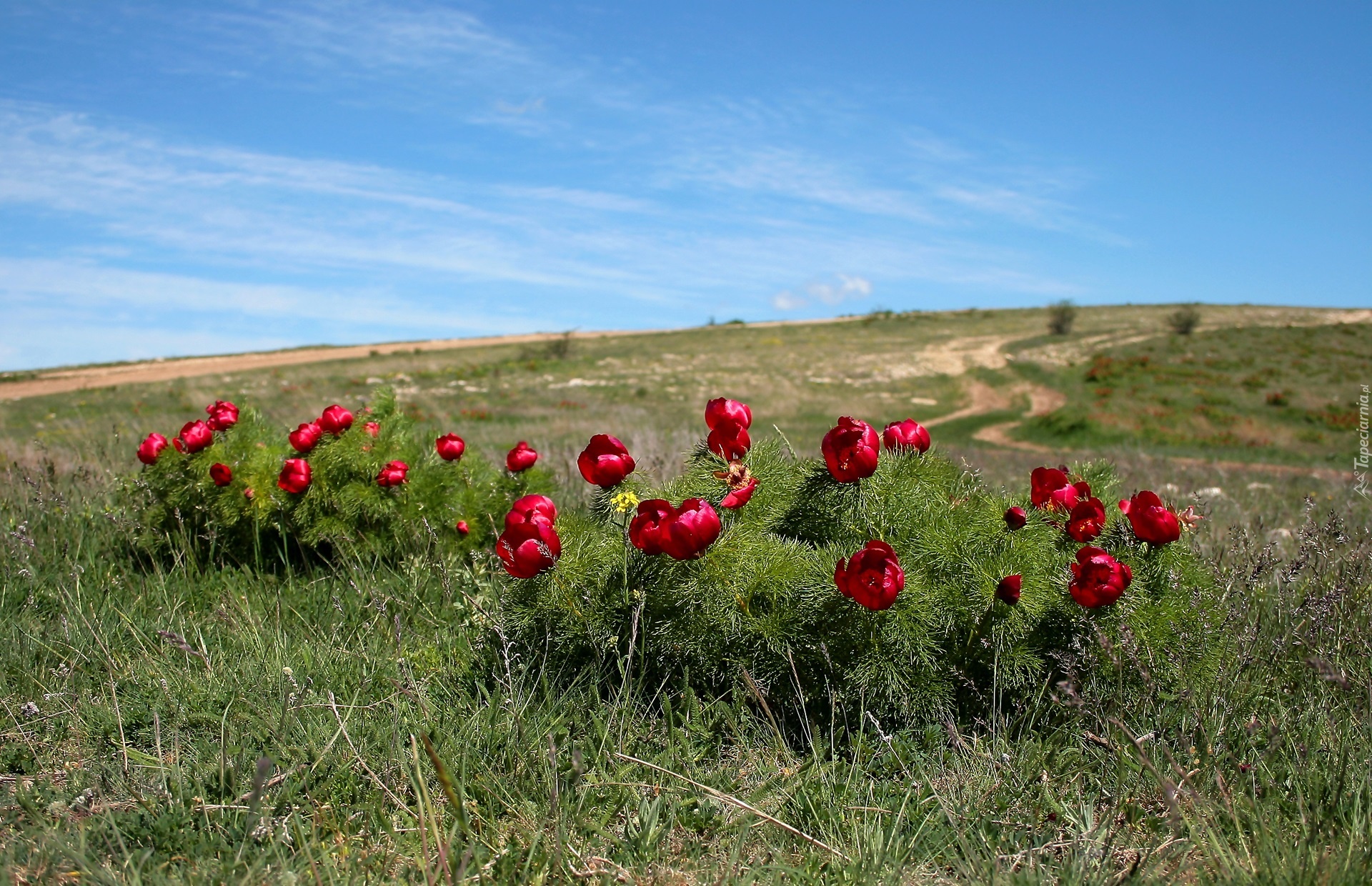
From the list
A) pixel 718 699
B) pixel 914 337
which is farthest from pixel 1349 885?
pixel 914 337

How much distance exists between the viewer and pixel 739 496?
8.93 ft

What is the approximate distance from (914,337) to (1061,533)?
4832 centimetres

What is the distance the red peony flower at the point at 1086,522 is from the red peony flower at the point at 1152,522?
4.0 inches

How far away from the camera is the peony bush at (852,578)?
254cm

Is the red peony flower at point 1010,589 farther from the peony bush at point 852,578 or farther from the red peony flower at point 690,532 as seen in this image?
the red peony flower at point 690,532

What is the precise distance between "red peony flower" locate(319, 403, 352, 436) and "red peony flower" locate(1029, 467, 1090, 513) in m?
3.44

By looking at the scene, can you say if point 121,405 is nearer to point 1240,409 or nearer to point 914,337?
point 1240,409

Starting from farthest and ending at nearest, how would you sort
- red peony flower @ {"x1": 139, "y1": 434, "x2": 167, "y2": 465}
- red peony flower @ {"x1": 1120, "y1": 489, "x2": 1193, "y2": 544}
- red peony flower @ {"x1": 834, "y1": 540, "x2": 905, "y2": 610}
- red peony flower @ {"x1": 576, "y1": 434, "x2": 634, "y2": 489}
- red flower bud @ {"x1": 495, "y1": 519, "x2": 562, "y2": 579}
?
1. red peony flower @ {"x1": 139, "y1": 434, "x2": 167, "y2": 465}
2. red peony flower @ {"x1": 576, "y1": 434, "x2": 634, "y2": 489}
3. red peony flower @ {"x1": 1120, "y1": 489, "x2": 1193, "y2": 544}
4. red flower bud @ {"x1": 495, "y1": 519, "x2": 562, "y2": 579}
5. red peony flower @ {"x1": 834, "y1": 540, "x2": 905, "y2": 610}

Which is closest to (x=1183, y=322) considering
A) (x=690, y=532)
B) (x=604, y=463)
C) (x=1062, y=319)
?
(x=1062, y=319)

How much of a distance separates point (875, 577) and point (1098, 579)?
→ 0.71 metres

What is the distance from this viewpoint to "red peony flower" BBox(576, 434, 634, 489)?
9.37 feet

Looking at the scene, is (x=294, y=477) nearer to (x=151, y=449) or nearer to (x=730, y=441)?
(x=151, y=449)

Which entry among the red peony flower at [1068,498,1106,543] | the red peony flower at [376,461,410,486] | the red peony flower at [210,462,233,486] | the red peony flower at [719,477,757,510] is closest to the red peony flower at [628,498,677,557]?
the red peony flower at [719,477,757,510]

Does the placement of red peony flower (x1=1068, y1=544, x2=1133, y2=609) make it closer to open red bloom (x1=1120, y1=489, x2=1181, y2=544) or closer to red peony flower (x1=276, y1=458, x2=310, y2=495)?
open red bloom (x1=1120, y1=489, x2=1181, y2=544)
